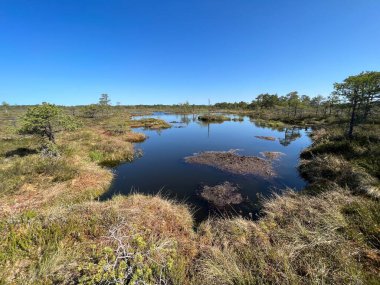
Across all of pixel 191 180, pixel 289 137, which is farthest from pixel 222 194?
pixel 289 137

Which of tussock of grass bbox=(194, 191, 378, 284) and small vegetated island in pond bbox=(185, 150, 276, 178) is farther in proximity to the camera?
small vegetated island in pond bbox=(185, 150, 276, 178)

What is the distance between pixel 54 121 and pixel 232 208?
14320 millimetres

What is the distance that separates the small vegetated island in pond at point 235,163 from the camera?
14.1 meters

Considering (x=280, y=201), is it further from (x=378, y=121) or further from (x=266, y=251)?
(x=378, y=121)

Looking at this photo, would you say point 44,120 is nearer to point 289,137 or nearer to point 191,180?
point 191,180

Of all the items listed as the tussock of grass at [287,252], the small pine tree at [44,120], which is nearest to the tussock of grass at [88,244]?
the tussock of grass at [287,252]

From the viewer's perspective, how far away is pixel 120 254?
414 centimetres

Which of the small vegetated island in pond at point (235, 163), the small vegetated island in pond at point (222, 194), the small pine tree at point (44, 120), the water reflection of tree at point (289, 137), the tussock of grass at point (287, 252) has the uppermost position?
the small pine tree at point (44, 120)

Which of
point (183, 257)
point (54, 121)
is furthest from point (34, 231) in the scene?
point (54, 121)

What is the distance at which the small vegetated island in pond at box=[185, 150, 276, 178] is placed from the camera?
1412 centimetres

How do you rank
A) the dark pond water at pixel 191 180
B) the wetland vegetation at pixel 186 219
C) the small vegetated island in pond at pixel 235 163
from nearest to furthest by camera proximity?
the wetland vegetation at pixel 186 219
the dark pond water at pixel 191 180
the small vegetated island in pond at pixel 235 163

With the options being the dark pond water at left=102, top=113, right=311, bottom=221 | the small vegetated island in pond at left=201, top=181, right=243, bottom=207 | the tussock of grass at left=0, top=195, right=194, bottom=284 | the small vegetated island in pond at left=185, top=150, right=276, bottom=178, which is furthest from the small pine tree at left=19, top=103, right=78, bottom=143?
the small vegetated island in pond at left=201, top=181, right=243, bottom=207

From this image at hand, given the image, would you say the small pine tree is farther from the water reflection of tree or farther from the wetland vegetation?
the water reflection of tree

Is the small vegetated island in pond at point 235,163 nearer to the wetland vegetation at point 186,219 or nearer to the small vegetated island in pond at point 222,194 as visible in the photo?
the wetland vegetation at point 186,219
